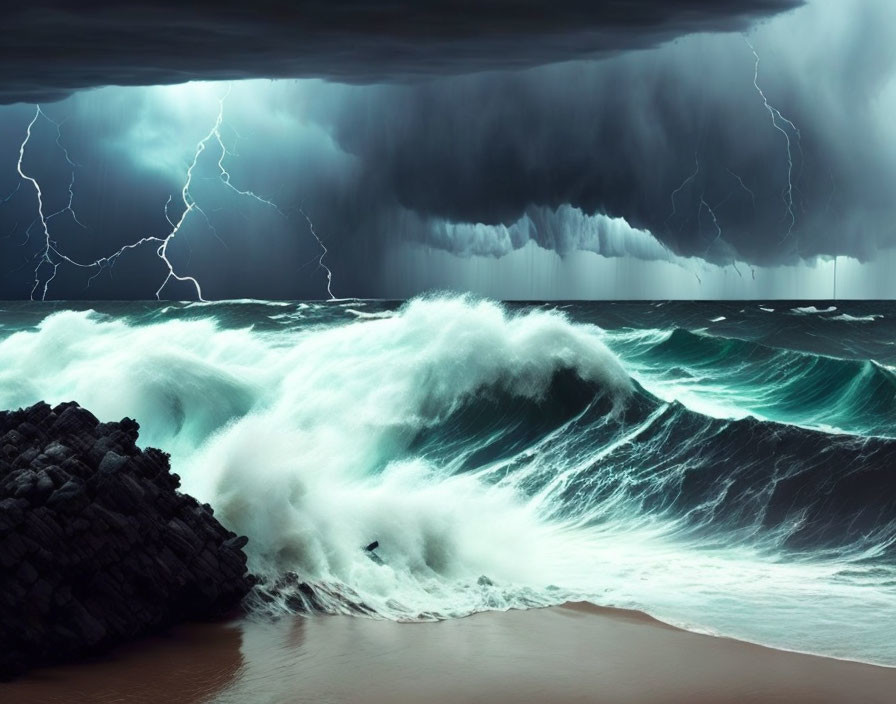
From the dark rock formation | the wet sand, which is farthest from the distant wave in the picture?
the dark rock formation

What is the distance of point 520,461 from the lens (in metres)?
10.3

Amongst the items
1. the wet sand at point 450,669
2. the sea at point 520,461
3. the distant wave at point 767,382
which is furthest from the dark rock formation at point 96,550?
the distant wave at point 767,382

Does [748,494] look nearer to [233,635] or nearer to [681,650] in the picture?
[681,650]

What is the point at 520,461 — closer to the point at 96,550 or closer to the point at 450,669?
the point at 450,669

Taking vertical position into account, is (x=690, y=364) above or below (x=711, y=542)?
above

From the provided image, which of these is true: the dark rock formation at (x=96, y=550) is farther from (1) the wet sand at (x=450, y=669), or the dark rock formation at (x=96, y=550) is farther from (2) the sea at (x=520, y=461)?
(2) the sea at (x=520, y=461)

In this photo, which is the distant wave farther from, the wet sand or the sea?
the wet sand

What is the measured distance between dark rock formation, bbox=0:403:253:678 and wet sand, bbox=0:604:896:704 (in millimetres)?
146

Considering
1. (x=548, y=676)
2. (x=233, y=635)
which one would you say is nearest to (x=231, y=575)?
(x=233, y=635)

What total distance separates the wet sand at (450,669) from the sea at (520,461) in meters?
0.35

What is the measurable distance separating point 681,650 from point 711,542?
2772 mm

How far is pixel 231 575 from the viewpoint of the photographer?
5.18 metres

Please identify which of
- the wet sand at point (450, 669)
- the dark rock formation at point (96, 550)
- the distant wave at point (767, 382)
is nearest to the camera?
the wet sand at point (450, 669)

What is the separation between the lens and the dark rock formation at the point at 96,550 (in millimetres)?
4375
